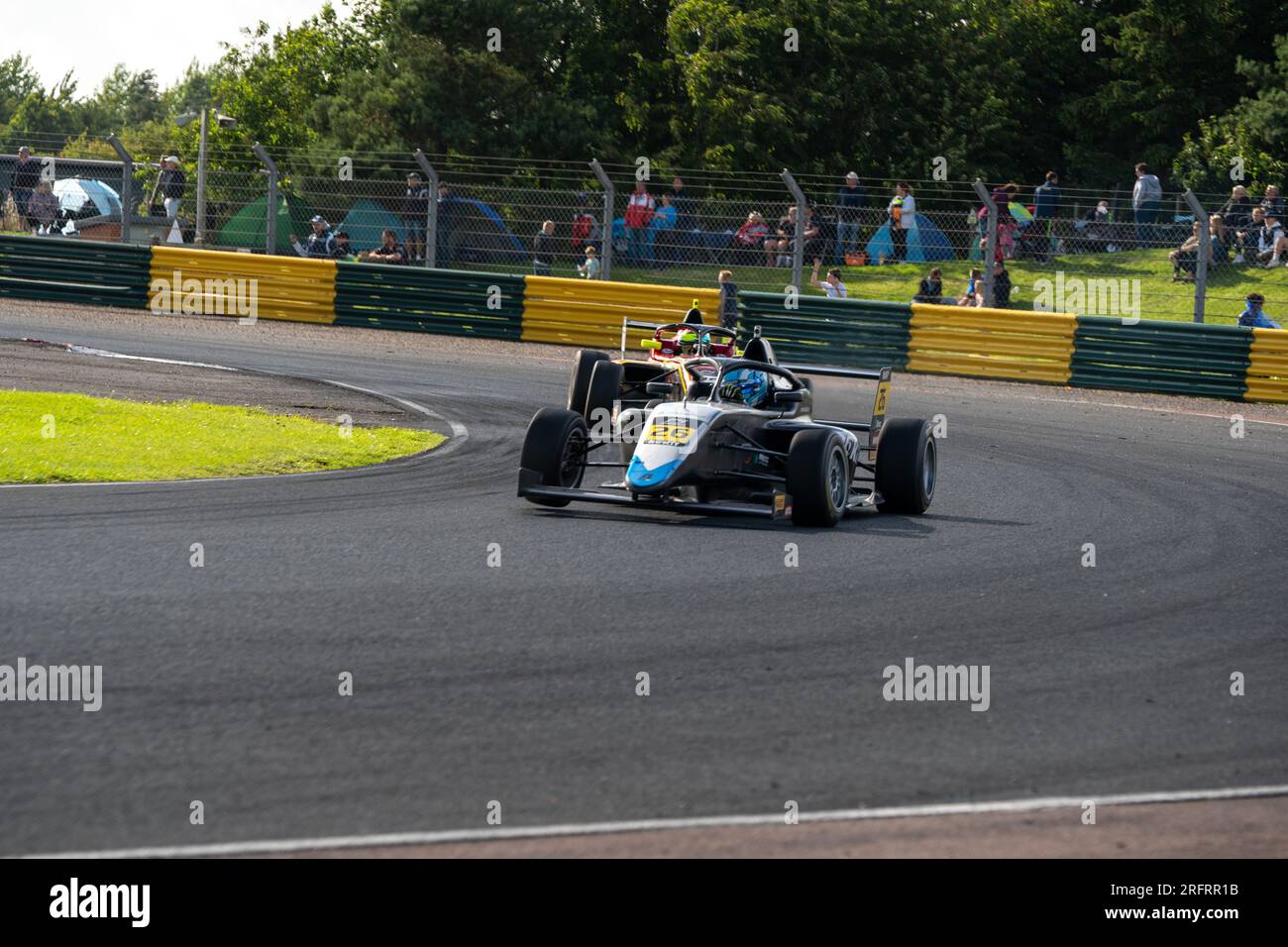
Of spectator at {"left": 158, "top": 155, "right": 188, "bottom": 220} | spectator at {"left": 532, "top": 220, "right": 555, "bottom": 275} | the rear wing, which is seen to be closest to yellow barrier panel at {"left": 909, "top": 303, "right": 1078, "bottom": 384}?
spectator at {"left": 532, "top": 220, "right": 555, "bottom": 275}

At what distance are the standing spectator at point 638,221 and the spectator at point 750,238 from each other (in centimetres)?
128

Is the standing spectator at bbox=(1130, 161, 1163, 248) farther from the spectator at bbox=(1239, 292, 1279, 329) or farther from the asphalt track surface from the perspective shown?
the asphalt track surface

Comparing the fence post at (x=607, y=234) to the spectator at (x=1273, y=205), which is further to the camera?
the fence post at (x=607, y=234)

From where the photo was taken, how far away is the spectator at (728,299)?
69.1ft

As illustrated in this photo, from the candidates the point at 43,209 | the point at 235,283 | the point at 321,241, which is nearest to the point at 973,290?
the point at 321,241

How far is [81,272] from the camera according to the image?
76.2 ft

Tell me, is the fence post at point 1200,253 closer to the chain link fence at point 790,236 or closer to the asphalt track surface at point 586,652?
the chain link fence at point 790,236

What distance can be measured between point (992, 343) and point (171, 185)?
533 inches

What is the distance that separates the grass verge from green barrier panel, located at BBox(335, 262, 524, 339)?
7936mm

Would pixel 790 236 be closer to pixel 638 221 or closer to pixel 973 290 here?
pixel 638 221

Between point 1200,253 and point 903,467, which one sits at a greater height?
point 1200,253

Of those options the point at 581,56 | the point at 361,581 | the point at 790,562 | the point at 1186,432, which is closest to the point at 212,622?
the point at 361,581

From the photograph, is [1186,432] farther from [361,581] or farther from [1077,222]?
[361,581]

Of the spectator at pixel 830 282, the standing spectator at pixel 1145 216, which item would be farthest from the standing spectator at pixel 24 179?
the standing spectator at pixel 1145 216
